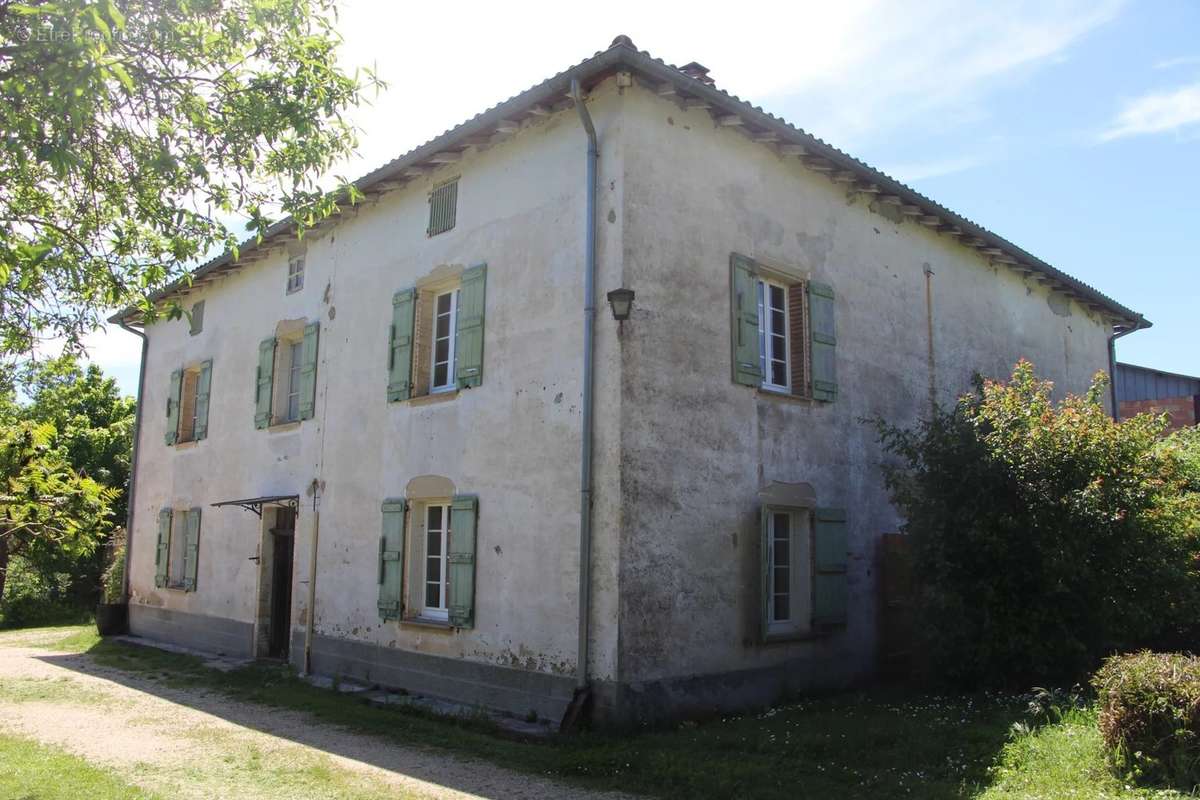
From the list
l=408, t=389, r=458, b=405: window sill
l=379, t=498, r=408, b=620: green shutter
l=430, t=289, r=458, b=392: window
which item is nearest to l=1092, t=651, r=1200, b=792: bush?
l=408, t=389, r=458, b=405: window sill

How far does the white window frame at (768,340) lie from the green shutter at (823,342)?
0.27 m

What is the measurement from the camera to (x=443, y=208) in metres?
11.0

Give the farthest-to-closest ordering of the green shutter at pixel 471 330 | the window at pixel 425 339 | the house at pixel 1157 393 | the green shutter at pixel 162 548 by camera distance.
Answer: the house at pixel 1157 393 < the green shutter at pixel 162 548 < the window at pixel 425 339 < the green shutter at pixel 471 330

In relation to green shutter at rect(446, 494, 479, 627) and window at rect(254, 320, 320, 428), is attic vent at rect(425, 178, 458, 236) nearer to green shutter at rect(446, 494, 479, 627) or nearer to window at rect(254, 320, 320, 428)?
window at rect(254, 320, 320, 428)

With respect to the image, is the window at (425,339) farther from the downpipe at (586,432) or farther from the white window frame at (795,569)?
the white window frame at (795,569)

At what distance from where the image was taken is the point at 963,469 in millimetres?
9398

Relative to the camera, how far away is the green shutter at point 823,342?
1058 centimetres

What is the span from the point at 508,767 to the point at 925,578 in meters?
4.76

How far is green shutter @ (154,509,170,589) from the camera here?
15.9 meters

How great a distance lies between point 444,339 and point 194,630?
7.38 meters

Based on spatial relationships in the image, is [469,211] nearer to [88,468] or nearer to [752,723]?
[752,723]

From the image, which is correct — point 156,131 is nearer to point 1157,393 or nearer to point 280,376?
point 280,376

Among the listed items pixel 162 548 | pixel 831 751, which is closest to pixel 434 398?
pixel 831 751

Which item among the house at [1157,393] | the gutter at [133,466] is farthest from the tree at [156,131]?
the house at [1157,393]
